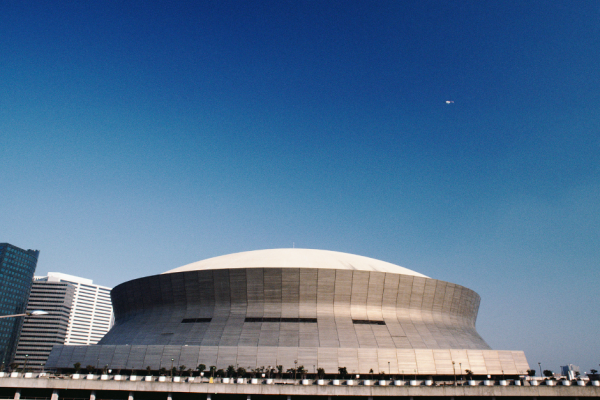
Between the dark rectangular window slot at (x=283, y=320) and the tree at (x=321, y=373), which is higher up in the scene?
the dark rectangular window slot at (x=283, y=320)

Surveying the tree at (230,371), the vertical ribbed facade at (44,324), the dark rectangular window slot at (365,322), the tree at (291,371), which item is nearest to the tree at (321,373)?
the tree at (291,371)

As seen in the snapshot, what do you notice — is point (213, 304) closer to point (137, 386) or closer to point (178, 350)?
point (178, 350)

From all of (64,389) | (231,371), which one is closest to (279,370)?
(231,371)

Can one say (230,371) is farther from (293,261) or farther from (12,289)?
(12,289)

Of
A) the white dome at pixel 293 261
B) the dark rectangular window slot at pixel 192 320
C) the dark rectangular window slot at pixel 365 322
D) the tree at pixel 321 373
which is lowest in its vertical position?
the tree at pixel 321 373

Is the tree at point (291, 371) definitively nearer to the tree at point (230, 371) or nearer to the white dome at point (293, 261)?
the tree at point (230, 371)

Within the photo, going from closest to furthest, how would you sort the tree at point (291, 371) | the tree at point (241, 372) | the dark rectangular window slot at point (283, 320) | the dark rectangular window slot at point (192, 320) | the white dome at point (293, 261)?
1. the tree at point (241, 372)
2. the tree at point (291, 371)
3. the dark rectangular window slot at point (283, 320)
4. the dark rectangular window slot at point (192, 320)
5. the white dome at point (293, 261)

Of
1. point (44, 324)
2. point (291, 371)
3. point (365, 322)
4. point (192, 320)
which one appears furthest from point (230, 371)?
point (44, 324)
